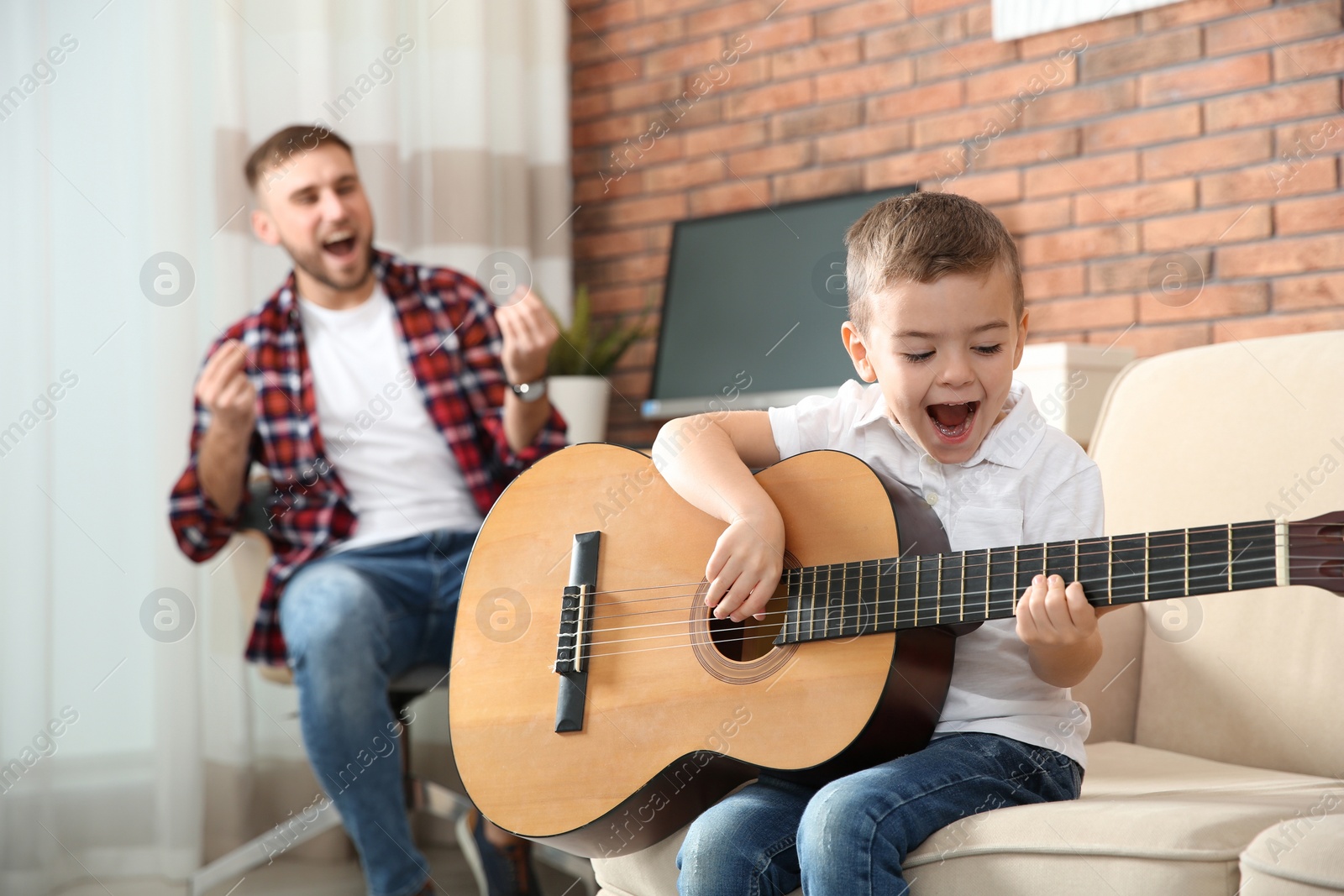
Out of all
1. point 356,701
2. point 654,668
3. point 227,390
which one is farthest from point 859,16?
point 654,668

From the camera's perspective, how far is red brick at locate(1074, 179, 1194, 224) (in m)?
2.37

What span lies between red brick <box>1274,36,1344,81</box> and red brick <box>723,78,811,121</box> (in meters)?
1.12

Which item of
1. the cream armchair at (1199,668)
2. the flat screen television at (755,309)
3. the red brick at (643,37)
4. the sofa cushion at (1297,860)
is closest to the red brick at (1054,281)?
the flat screen television at (755,309)

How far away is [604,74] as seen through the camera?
342cm

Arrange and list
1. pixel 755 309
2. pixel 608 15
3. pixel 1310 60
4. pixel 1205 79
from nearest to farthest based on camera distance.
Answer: pixel 1310 60, pixel 1205 79, pixel 755 309, pixel 608 15

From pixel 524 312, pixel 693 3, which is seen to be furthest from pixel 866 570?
pixel 693 3

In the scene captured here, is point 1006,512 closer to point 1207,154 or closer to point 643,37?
point 1207,154

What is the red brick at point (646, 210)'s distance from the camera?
10.6 ft

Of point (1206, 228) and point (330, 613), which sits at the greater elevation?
point (1206, 228)

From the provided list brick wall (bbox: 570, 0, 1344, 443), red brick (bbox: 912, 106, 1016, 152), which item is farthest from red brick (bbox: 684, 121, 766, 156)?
red brick (bbox: 912, 106, 1016, 152)

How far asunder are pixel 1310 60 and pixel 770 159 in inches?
50.5

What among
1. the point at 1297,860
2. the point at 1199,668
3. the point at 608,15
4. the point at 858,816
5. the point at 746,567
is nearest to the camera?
the point at 1297,860

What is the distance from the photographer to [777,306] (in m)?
2.73

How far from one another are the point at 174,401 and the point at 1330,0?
8.18 ft
